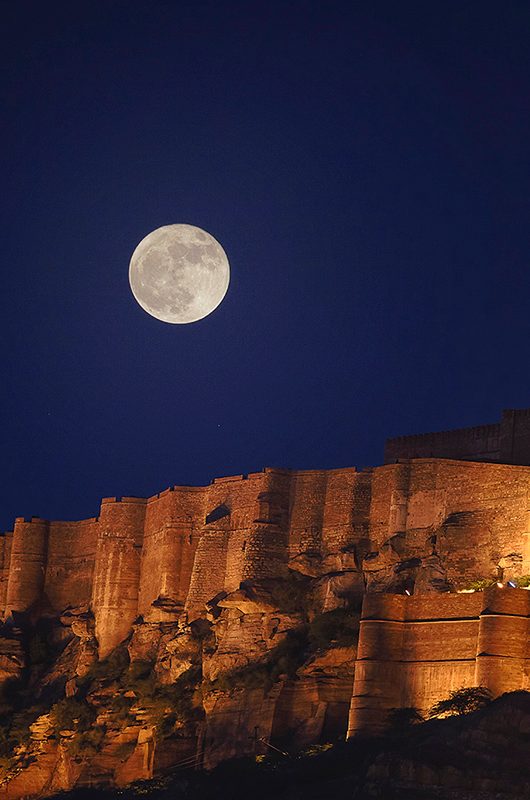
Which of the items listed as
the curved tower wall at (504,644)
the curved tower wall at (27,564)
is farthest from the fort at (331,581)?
the curved tower wall at (27,564)

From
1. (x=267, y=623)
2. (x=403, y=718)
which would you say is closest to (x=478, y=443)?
(x=267, y=623)

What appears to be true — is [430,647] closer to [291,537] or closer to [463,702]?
[463,702]

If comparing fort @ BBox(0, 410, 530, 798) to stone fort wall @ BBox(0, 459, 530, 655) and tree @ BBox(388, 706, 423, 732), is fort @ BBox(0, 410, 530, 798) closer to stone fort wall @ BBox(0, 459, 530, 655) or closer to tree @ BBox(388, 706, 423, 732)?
stone fort wall @ BBox(0, 459, 530, 655)

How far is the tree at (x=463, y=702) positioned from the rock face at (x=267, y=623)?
394 millimetres

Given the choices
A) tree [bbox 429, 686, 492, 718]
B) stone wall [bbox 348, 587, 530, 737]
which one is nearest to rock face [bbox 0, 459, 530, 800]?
stone wall [bbox 348, 587, 530, 737]

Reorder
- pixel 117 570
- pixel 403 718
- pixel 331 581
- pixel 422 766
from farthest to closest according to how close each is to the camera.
Answer: pixel 117 570 < pixel 331 581 < pixel 403 718 < pixel 422 766

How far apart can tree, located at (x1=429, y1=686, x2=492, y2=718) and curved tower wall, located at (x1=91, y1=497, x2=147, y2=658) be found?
21136 millimetres

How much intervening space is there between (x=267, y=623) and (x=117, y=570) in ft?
37.7

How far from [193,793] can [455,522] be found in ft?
41.8

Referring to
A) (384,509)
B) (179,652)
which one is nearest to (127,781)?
(179,652)

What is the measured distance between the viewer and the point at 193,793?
5559cm

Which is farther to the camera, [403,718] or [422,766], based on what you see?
[403,718]

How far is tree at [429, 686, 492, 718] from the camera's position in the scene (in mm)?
52312

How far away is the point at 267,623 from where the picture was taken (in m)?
63.7
